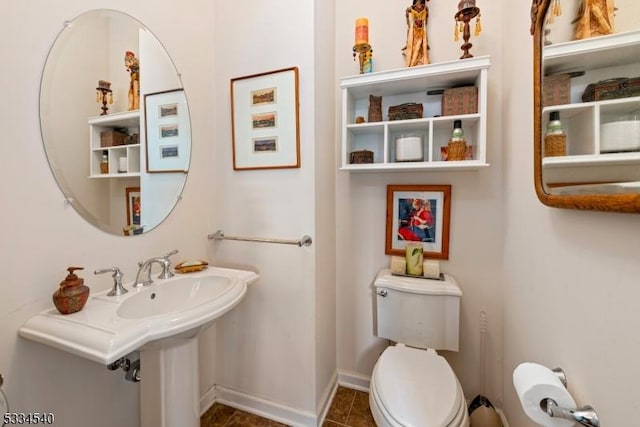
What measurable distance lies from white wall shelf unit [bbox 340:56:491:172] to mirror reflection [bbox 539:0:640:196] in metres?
0.43

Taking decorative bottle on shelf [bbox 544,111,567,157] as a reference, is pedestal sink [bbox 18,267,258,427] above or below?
→ below

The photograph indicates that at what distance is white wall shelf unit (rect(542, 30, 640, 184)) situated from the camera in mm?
469

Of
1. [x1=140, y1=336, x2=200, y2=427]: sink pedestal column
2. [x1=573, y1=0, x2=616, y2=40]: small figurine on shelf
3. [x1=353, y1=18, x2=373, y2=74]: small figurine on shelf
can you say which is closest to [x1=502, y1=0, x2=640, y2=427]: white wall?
[x1=573, y1=0, x2=616, y2=40]: small figurine on shelf

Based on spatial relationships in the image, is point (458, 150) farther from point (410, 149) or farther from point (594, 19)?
point (594, 19)

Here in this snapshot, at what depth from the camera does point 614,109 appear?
50 cm

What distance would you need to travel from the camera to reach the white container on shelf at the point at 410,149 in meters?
1.34

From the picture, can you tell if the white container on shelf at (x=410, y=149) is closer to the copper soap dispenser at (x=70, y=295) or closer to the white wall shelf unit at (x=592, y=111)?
the white wall shelf unit at (x=592, y=111)

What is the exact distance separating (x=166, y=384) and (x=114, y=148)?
3.07 ft

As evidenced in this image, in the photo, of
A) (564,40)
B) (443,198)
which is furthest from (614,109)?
(443,198)

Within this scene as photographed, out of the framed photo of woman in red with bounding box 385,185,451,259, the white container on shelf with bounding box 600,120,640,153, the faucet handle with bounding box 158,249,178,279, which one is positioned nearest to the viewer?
the white container on shelf with bounding box 600,120,640,153

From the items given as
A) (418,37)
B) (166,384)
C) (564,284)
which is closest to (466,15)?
(418,37)

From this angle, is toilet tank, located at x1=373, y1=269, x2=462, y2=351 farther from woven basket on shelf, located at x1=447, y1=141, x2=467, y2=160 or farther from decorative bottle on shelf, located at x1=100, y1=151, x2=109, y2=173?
decorative bottle on shelf, located at x1=100, y1=151, x2=109, y2=173

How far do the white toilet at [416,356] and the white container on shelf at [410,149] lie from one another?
64 cm

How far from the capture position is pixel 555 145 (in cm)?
73
